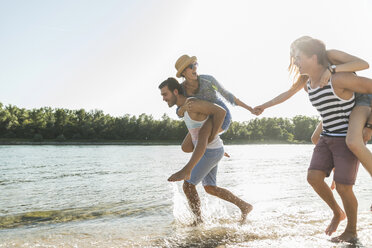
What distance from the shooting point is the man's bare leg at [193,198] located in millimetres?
4945

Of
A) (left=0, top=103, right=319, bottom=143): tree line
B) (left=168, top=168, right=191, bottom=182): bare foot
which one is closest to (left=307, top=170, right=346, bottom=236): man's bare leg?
(left=168, top=168, right=191, bottom=182): bare foot

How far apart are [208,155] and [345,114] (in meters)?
2.06

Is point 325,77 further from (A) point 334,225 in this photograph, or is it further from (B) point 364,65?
(A) point 334,225

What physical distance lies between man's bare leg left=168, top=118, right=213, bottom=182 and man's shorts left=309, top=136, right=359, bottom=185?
58.1 inches

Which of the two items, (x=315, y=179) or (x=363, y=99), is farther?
(x=315, y=179)

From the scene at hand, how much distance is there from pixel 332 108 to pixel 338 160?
0.64 metres

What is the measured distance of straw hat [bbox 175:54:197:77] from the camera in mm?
4396

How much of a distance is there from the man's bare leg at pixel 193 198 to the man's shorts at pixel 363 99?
2657mm

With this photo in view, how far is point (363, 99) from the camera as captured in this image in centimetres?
361

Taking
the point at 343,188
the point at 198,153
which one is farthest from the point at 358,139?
the point at 198,153

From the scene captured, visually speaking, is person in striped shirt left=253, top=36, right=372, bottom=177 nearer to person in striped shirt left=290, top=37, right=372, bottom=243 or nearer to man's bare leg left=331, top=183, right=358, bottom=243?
person in striped shirt left=290, top=37, right=372, bottom=243

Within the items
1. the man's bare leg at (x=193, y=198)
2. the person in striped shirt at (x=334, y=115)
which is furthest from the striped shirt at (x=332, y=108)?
the man's bare leg at (x=193, y=198)

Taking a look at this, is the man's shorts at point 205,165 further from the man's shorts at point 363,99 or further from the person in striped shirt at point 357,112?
the man's shorts at point 363,99

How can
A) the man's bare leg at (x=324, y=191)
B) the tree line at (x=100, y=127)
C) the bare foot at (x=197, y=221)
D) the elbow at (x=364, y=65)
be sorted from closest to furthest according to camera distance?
the elbow at (x=364, y=65), the man's bare leg at (x=324, y=191), the bare foot at (x=197, y=221), the tree line at (x=100, y=127)
